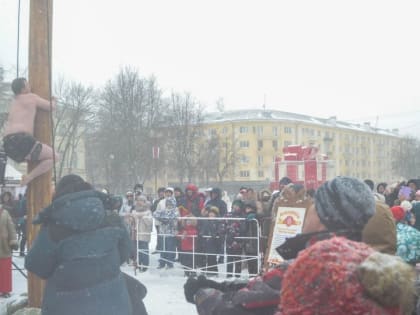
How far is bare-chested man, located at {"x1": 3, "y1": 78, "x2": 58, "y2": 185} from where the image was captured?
164 inches

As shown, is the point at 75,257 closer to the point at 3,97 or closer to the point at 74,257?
the point at 74,257

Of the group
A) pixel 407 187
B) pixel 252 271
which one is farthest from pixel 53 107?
pixel 407 187

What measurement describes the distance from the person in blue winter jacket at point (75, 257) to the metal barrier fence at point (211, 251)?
6163 mm

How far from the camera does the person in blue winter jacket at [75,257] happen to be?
10.4ft

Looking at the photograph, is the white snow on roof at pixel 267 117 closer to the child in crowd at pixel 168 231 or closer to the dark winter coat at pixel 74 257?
the child in crowd at pixel 168 231

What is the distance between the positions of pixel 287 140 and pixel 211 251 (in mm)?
73367

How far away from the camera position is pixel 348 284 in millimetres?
1463

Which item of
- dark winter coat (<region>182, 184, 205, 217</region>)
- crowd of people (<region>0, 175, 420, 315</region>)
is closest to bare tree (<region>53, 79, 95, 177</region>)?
dark winter coat (<region>182, 184, 205, 217</region>)

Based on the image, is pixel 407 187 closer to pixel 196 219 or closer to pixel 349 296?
pixel 196 219

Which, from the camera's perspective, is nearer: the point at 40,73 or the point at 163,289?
the point at 40,73

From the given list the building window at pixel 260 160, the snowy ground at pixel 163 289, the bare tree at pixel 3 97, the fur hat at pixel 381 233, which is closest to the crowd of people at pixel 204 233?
the snowy ground at pixel 163 289

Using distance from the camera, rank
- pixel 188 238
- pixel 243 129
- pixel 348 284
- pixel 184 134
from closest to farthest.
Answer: pixel 348 284, pixel 188 238, pixel 184 134, pixel 243 129

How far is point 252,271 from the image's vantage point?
9.68m

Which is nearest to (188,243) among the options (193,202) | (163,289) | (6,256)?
(163,289)
